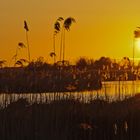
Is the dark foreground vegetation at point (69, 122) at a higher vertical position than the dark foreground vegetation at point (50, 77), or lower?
lower

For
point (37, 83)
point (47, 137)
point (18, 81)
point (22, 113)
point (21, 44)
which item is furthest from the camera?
point (18, 81)

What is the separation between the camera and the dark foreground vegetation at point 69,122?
11.0 meters

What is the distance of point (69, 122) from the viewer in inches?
443

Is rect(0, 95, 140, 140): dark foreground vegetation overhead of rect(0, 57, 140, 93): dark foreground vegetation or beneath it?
beneath

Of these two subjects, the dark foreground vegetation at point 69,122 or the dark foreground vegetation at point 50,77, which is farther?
the dark foreground vegetation at point 50,77

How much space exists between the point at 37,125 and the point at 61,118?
0.45 meters

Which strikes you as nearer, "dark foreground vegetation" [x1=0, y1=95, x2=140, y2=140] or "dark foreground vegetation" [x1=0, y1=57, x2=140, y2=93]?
"dark foreground vegetation" [x1=0, y1=95, x2=140, y2=140]

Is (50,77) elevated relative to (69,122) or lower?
elevated

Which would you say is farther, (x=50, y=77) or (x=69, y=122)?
(x=50, y=77)

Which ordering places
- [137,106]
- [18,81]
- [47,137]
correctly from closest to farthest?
[47,137] → [137,106] → [18,81]

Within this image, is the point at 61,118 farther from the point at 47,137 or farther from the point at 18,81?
the point at 18,81

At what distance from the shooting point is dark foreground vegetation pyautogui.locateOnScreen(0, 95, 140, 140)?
36.0ft

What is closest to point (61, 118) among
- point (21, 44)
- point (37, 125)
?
point (37, 125)

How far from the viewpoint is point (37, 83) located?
2730 centimetres
